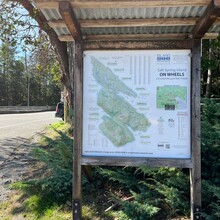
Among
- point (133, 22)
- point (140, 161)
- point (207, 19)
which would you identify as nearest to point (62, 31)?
point (133, 22)

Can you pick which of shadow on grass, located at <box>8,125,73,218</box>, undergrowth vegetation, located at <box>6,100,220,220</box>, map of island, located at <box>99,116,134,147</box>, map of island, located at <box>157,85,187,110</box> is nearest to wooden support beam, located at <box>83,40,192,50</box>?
map of island, located at <box>157,85,187,110</box>

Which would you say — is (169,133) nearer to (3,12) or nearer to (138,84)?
(138,84)

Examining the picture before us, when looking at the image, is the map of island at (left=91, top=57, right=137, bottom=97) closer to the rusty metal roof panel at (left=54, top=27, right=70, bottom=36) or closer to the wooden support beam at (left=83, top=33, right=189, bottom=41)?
the wooden support beam at (left=83, top=33, right=189, bottom=41)

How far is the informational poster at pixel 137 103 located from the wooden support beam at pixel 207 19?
0.26m

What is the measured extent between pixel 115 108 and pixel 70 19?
4.15ft

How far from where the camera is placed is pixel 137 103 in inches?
162

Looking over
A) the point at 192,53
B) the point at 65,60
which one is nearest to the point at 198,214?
the point at 192,53

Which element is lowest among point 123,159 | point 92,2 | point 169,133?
point 123,159

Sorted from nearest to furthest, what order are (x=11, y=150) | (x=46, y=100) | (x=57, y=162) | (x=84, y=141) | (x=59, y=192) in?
(x=84, y=141) < (x=59, y=192) < (x=57, y=162) < (x=11, y=150) < (x=46, y=100)

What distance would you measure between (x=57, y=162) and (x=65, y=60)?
292 inches

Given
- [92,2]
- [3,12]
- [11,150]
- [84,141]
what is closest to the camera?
[92,2]

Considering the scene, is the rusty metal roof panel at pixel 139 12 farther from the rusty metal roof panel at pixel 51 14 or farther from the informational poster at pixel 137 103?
the informational poster at pixel 137 103

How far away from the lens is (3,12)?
12461 mm

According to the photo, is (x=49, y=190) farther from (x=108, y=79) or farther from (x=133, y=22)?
(x=133, y=22)
